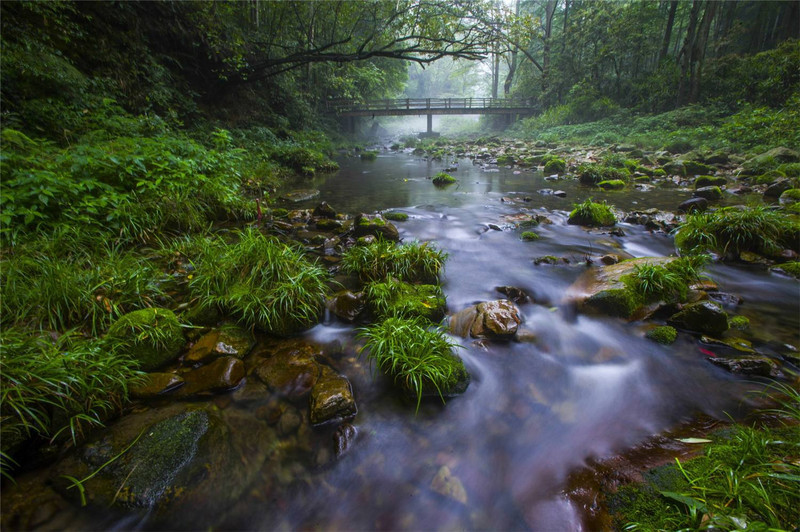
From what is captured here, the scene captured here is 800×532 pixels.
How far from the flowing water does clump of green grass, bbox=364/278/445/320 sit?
35cm

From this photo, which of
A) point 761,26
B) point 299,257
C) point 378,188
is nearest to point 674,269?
point 299,257

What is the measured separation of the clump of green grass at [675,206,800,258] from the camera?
4.89 metres

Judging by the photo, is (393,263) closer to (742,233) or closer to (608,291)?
(608,291)

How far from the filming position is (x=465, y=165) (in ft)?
54.9

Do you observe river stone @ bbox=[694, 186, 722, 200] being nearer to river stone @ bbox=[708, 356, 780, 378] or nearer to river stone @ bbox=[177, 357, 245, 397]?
river stone @ bbox=[708, 356, 780, 378]

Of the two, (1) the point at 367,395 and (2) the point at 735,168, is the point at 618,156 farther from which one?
(1) the point at 367,395

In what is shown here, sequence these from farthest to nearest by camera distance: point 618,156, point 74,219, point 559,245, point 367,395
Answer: point 618,156 → point 559,245 → point 74,219 → point 367,395

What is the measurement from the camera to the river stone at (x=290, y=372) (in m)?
2.74

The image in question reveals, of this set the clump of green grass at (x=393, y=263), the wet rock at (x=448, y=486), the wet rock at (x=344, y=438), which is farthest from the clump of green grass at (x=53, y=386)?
the clump of green grass at (x=393, y=263)

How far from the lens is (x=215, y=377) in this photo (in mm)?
2711

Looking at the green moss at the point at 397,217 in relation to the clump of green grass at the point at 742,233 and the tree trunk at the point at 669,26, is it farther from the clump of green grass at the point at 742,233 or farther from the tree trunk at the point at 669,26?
the tree trunk at the point at 669,26

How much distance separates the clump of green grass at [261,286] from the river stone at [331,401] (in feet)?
2.97

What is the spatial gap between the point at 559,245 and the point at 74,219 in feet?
22.9

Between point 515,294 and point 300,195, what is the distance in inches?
267
